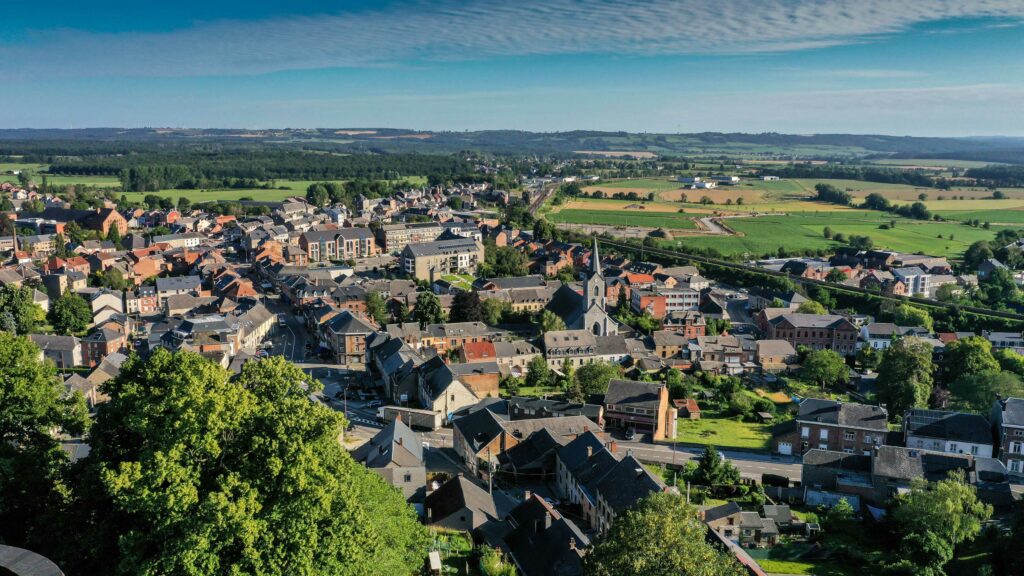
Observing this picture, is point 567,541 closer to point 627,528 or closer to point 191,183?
point 627,528

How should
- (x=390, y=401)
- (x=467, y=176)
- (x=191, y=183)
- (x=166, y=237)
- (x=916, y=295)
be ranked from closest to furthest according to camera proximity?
(x=390, y=401), (x=916, y=295), (x=166, y=237), (x=191, y=183), (x=467, y=176)

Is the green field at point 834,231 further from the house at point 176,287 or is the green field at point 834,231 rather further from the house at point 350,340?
the house at point 176,287

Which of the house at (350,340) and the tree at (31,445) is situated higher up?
the tree at (31,445)

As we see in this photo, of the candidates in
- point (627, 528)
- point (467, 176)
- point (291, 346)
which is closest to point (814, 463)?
point (627, 528)

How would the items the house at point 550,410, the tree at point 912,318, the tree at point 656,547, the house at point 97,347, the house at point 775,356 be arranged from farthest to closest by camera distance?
the tree at point 912,318 → the house at point 775,356 → the house at point 97,347 → the house at point 550,410 → the tree at point 656,547

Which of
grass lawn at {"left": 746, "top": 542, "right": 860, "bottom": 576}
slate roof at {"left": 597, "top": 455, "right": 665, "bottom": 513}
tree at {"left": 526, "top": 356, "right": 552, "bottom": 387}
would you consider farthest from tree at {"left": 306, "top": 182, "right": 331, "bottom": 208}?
grass lawn at {"left": 746, "top": 542, "right": 860, "bottom": 576}

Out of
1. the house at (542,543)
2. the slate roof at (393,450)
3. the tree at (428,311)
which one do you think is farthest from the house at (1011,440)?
the tree at (428,311)

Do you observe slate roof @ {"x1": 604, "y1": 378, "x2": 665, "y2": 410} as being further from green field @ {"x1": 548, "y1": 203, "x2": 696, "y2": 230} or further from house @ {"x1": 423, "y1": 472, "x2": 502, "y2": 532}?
green field @ {"x1": 548, "y1": 203, "x2": 696, "y2": 230}
